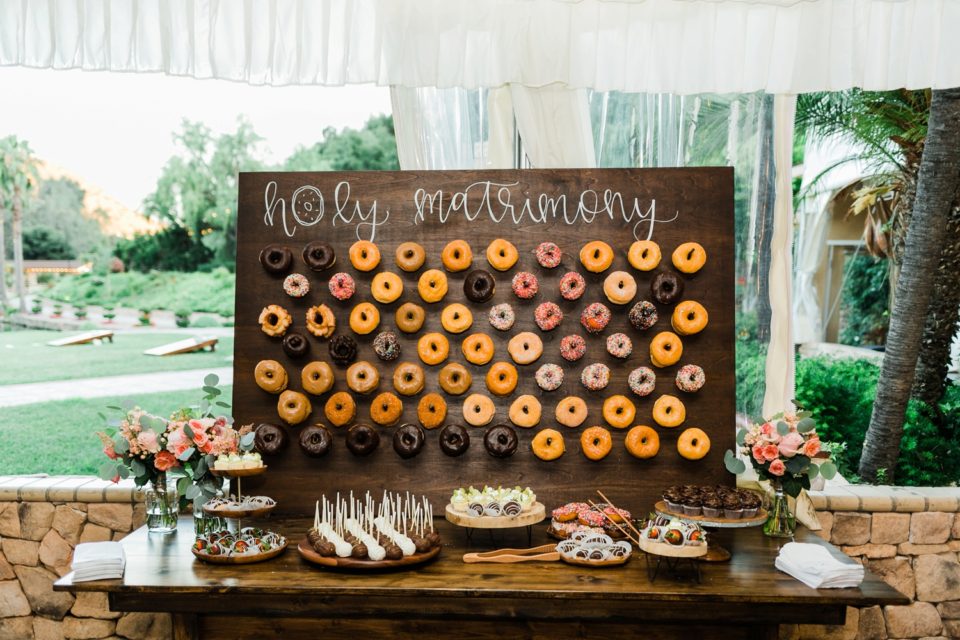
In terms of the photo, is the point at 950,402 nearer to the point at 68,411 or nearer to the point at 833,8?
the point at 833,8

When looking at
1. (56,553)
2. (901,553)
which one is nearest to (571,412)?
(901,553)

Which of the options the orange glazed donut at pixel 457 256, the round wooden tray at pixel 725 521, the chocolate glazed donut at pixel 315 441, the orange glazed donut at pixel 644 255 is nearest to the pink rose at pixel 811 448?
the round wooden tray at pixel 725 521

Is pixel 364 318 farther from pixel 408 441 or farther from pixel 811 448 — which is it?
pixel 811 448

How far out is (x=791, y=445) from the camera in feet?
10.2

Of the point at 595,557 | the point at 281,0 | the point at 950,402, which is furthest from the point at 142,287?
the point at 950,402

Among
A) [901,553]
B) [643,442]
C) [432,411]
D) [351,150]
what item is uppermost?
[351,150]

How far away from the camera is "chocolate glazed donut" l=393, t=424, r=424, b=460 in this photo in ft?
11.4

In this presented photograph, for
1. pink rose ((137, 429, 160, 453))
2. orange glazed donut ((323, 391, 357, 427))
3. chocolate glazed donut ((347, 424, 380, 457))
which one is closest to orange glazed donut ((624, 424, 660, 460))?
chocolate glazed donut ((347, 424, 380, 457))

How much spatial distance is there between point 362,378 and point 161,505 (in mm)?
1022

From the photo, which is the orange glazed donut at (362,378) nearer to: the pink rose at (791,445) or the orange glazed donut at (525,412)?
Result: the orange glazed donut at (525,412)

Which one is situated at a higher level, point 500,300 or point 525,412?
point 500,300

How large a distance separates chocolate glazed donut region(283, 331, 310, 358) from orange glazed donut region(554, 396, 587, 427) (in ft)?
4.07

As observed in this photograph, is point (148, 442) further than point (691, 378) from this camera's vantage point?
No

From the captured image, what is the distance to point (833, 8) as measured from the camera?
3.58 meters
